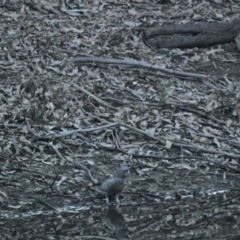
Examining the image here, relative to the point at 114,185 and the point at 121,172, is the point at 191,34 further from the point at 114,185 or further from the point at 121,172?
the point at 114,185

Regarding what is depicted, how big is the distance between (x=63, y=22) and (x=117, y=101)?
2.41 meters

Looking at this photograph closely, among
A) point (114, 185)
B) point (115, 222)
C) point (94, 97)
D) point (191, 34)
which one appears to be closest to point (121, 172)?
point (114, 185)

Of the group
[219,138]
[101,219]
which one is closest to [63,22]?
[219,138]

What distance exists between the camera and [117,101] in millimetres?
12234

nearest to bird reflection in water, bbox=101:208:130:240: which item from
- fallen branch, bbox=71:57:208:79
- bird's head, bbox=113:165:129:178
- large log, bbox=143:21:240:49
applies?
bird's head, bbox=113:165:129:178

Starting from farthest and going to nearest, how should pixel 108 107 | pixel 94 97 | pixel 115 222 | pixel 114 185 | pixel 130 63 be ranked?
pixel 130 63, pixel 94 97, pixel 108 107, pixel 114 185, pixel 115 222

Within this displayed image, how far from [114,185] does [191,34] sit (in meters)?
5.16

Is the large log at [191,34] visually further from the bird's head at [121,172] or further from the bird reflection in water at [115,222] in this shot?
the bird reflection in water at [115,222]

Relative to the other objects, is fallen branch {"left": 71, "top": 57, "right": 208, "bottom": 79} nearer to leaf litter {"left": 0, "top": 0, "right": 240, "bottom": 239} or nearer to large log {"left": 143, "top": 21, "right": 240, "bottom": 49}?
leaf litter {"left": 0, "top": 0, "right": 240, "bottom": 239}

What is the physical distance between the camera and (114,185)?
9844mm

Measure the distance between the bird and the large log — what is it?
4.36 m

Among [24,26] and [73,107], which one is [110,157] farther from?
[24,26]

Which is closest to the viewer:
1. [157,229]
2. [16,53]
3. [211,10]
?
[157,229]

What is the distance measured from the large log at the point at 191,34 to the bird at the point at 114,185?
436cm
